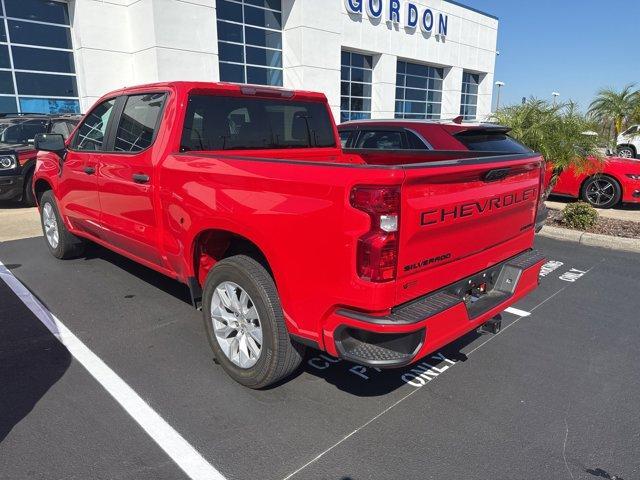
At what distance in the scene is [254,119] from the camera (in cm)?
402

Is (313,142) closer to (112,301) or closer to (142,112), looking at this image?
(142,112)

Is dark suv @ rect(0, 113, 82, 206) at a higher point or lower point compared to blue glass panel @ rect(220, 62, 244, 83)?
lower

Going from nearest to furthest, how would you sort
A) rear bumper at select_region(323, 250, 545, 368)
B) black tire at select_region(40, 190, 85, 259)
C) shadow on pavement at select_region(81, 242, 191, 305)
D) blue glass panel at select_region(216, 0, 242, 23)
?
rear bumper at select_region(323, 250, 545, 368), shadow on pavement at select_region(81, 242, 191, 305), black tire at select_region(40, 190, 85, 259), blue glass panel at select_region(216, 0, 242, 23)

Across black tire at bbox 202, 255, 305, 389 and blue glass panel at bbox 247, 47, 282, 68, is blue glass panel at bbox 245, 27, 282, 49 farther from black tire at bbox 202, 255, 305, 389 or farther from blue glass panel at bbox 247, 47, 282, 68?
black tire at bbox 202, 255, 305, 389

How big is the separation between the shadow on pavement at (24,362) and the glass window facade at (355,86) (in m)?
19.5

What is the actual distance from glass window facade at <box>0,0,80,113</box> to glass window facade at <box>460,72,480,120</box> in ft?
78.9

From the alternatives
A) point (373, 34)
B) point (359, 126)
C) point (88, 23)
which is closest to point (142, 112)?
point (359, 126)

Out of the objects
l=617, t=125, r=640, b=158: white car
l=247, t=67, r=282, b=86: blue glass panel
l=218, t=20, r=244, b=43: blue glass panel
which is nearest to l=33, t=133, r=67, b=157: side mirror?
l=218, t=20, r=244, b=43: blue glass panel

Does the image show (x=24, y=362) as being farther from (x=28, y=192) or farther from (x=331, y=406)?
(x=28, y=192)

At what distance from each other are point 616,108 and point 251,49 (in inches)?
658

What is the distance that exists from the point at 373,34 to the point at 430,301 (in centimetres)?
2269

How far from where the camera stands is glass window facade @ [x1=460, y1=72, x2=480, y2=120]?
3124 cm

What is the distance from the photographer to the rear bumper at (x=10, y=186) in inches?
362

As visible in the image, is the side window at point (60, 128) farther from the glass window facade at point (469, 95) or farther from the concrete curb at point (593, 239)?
the glass window facade at point (469, 95)
